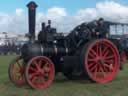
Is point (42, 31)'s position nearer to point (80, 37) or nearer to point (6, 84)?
point (80, 37)

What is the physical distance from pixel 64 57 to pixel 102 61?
3.50 ft

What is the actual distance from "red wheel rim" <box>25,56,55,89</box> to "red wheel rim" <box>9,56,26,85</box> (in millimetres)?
819

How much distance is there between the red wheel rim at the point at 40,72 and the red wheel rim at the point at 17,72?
819 mm

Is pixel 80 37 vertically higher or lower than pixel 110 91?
higher

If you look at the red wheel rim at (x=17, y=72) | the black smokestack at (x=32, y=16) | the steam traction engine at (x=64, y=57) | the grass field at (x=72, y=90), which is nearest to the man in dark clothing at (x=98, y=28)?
the steam traction engine at (x=64, y=57)

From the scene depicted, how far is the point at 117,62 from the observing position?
991 centimetres

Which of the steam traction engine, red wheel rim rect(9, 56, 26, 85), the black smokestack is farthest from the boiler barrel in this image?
red wheel rim rect(9, 56, 26, 85)

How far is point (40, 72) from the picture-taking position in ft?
29.0

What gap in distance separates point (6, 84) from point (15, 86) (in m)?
0.53

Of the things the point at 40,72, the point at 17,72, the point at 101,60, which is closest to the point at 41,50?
the point at 40,72

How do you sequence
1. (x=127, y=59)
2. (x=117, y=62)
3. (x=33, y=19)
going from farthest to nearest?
(x=127, y=59) → (x=117, y=62) → (x=33, y=19)

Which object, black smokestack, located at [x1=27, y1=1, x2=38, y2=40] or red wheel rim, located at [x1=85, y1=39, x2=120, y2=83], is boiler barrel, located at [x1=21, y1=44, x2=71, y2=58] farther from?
red wheel rim, located at [x1=85, y1=39, x2=120, y2=83]

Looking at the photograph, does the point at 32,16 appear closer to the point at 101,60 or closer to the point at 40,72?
the point at 40,72

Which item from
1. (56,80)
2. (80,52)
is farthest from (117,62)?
(56,80)
